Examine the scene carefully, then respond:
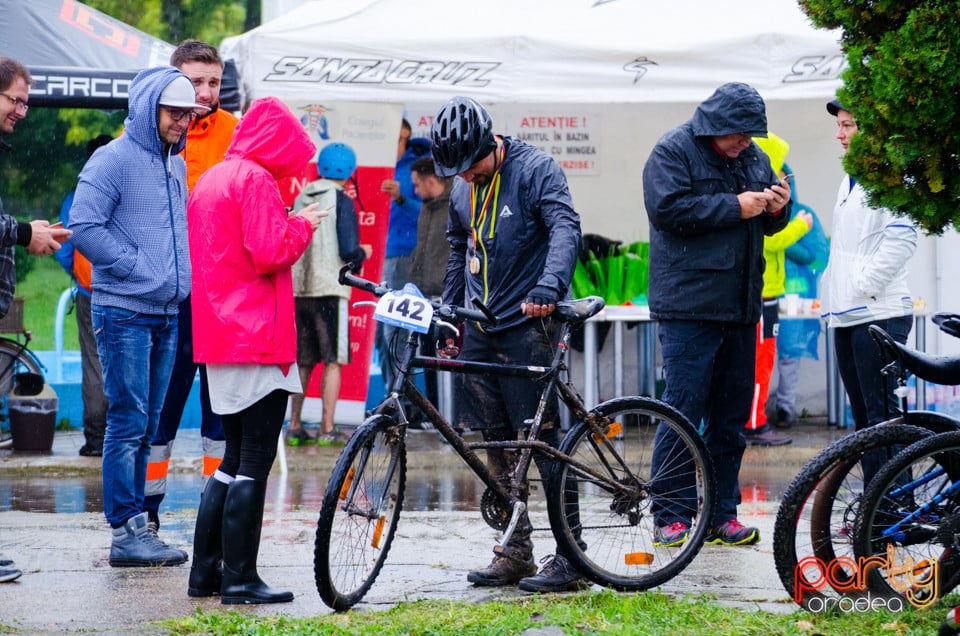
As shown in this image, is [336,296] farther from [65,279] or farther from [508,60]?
[65,279]

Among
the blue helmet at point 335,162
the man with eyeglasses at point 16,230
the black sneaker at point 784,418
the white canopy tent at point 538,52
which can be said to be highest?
the white canopy tent at point 538,52

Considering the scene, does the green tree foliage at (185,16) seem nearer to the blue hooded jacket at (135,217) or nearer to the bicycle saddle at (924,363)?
the blue hooded jacket at (135,217)

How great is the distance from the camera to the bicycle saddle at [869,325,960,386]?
5.12m

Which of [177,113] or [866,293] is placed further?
[866,293]

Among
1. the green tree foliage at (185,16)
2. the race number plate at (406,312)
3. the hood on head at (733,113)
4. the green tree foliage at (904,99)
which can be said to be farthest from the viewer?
the green tree foliage at (185,16)

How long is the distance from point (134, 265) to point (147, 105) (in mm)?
722

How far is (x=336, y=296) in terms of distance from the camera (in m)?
10.9

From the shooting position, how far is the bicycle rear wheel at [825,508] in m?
4.98

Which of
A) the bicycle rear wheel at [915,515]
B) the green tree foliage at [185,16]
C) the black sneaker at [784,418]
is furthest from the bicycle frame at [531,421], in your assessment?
the green tree foliage at [185,16]

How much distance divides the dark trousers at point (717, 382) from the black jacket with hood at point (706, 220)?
0.09m

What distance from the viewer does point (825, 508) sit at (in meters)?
5.08

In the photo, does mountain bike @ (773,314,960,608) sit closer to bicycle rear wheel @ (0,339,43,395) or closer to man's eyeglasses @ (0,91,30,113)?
man's eyeglasses @ (0,91,30,113)

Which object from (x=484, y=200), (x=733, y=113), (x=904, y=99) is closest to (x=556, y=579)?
(x=484, y=200)

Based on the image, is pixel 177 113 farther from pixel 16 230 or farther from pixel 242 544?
pixel 242 544
